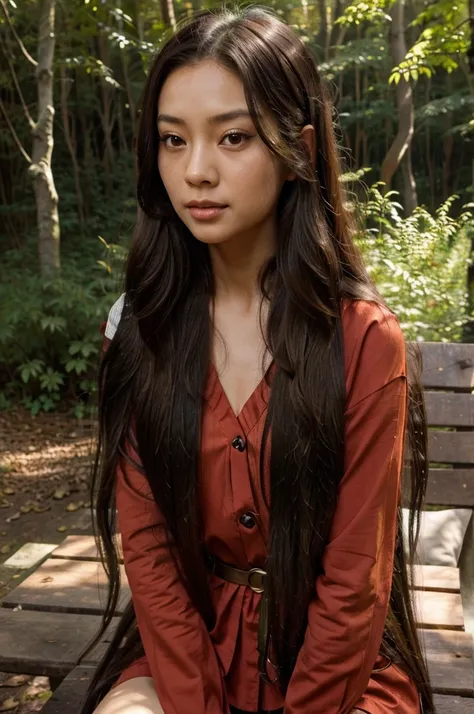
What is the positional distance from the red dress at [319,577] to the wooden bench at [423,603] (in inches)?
11.1

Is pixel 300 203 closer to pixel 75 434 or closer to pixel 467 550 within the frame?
pixel 467 550

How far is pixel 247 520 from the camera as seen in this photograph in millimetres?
1574

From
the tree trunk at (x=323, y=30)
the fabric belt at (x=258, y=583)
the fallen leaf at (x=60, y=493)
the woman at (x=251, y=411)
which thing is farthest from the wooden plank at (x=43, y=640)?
the tree trunk at (x=323, y=30)

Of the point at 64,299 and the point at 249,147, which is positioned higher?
the point at 249,147

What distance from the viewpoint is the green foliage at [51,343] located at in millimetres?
6461

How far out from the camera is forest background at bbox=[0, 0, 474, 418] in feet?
18.3

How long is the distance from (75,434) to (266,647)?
15.4 feet

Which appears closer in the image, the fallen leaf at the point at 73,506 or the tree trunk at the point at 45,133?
the fallen leaf at the point at 73,506

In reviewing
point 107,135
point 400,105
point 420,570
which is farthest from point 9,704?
point 107,135

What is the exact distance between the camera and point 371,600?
4.96ft

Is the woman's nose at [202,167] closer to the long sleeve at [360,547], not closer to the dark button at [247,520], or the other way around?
the long sleeve at [360,547]

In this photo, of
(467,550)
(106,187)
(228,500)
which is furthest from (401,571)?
(106,187)

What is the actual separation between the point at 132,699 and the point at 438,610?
3.24 feet

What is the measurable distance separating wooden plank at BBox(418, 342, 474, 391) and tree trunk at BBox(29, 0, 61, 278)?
4924mm
